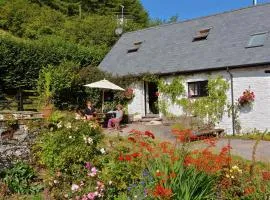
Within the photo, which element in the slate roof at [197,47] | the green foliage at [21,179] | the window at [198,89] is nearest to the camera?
the green foliage at [21,179]

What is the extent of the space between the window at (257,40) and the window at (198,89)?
9.06ft

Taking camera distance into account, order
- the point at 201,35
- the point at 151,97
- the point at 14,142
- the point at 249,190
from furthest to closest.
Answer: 1. the point at 151,97
2. the point at 201,35
3. the point at 14,142
4. the point at 249,190

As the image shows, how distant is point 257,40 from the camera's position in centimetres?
2019

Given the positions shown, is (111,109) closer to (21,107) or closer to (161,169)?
(21,107)

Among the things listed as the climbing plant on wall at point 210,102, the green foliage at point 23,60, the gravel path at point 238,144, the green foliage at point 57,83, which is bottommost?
the gravel path at point 238,144

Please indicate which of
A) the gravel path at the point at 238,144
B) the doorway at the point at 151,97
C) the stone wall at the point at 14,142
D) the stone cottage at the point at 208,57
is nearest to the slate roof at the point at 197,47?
the stone cottage at the point at 208,57

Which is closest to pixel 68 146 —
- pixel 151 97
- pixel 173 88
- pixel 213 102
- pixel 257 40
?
pixel 213 102

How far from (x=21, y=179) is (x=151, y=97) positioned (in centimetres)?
1668

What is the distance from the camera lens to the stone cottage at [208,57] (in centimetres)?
1898

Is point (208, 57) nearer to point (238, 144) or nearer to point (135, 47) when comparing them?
point (238, 144)

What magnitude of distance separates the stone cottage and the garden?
11.2m

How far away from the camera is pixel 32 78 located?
26.6 m

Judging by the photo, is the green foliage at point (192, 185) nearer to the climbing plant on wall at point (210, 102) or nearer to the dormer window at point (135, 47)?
the climbing plant on wall at point (210, 102)

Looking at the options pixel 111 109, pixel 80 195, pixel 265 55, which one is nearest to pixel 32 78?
pixel 111 109
